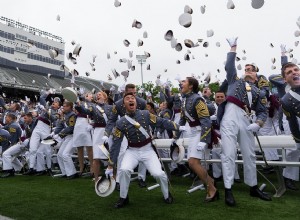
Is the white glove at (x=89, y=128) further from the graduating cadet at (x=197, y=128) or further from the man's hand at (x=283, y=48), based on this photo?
the man's hand at (x=283, y=48)

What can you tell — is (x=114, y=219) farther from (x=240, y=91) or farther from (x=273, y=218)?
(x=240, y=91)

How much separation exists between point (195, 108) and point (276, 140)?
1406 mm

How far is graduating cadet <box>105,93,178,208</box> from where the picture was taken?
5676mm

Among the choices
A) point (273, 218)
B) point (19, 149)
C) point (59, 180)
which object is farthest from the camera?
point (19, 149)

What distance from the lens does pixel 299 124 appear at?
4.76 metres

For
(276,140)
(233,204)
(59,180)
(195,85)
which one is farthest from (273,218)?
(59,180)

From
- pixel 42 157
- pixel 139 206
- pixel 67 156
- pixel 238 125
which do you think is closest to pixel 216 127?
pixel 238 125

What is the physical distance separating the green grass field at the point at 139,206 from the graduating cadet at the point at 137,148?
0.28 m

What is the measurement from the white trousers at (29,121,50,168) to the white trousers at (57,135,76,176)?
115 cm

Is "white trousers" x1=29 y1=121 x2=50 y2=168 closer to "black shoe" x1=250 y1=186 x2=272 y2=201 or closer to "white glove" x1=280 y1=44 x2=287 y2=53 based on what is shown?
"black shoe" x1=250 y1=186 x2=272 y2=201

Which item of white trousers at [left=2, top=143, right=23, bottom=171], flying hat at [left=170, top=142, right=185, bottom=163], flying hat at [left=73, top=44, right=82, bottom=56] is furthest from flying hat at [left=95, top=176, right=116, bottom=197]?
white trousers at [left=2, top=143, right=23, bottom=171]

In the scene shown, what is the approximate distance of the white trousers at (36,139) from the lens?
10.6 meters

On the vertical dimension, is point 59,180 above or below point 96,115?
below

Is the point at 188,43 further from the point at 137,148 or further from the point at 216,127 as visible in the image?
the point at 137,148
